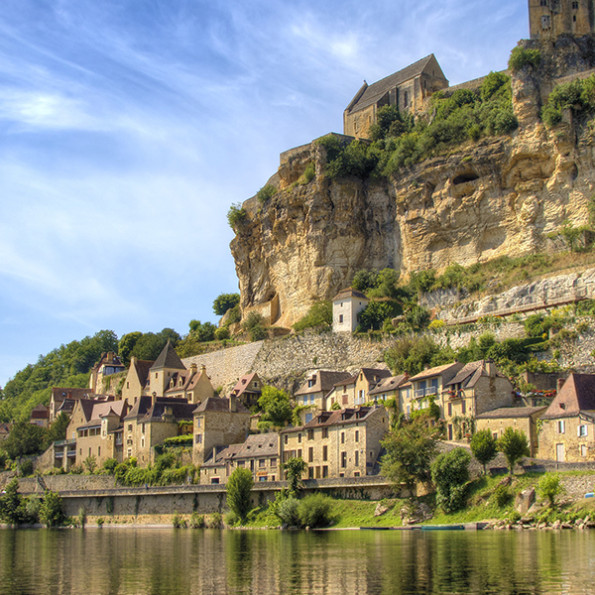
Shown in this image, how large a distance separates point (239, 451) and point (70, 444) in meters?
25.3

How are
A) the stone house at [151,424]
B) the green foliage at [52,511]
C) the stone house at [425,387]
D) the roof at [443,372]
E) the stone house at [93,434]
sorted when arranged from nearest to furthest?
the stone house at [425,387], the roof at [443,372], the green foliage at [52,511], the stone house at [151,424], the stone house at [93,434]

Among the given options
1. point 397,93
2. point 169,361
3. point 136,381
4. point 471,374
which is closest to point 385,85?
point 397,93

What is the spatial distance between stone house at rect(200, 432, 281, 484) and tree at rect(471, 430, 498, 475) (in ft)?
55.6

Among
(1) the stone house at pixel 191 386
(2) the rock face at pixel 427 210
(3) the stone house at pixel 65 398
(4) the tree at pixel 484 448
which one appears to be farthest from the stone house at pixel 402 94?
(4) the tree at pixel 484 448

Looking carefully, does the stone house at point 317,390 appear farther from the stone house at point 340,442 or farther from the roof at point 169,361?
the roof at point 169,361

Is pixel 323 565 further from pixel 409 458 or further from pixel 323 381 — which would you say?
pixel 323 381

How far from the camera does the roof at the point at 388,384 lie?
62094 millimetres

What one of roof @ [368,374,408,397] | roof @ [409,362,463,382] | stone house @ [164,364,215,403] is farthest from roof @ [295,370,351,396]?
stone house @ [164,364,215,403]

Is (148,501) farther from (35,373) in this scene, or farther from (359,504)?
(35,373)

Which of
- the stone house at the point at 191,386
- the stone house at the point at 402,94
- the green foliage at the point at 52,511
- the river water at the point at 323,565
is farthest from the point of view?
the stone house at the point at 402,94

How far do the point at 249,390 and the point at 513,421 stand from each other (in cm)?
3046

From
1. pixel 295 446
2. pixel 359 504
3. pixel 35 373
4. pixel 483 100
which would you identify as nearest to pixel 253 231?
pixel 483 100

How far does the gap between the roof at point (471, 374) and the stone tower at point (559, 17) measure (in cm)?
3966

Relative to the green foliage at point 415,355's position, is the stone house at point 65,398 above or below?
below
